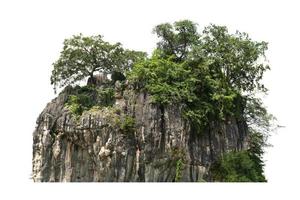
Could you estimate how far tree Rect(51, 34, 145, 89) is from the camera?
19509mm

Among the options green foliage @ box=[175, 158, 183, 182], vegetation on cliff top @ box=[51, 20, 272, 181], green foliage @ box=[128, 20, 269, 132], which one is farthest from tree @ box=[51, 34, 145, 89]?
green foliage @ box=[175, 158, 183, 182]

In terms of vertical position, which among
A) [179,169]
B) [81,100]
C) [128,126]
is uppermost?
[81,100]

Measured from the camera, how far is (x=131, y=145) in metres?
16.6

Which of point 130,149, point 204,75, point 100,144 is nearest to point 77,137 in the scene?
point 100,144

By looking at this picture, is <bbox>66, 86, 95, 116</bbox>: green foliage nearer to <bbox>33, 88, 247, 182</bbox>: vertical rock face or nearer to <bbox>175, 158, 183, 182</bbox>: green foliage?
<bbox>33, 88, 247, 182</bbox>: vertical rock face

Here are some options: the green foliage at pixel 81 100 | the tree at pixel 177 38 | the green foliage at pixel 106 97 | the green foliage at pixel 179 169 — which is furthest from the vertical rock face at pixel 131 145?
the tree at pixel 177 38

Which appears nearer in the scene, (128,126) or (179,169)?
(179,169)

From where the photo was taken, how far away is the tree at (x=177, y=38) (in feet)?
61.3

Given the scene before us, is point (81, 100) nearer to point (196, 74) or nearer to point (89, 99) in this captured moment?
point (89, 99)

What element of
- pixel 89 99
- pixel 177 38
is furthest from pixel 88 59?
pixel 177 38

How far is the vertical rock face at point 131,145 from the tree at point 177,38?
2.90 m

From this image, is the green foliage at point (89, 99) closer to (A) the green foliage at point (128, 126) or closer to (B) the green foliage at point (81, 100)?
(B) the green foliage at point (81, 100)

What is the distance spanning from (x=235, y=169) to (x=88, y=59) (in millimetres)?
7903

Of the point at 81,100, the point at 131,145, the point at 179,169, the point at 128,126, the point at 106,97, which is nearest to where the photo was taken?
the point at 179,169
